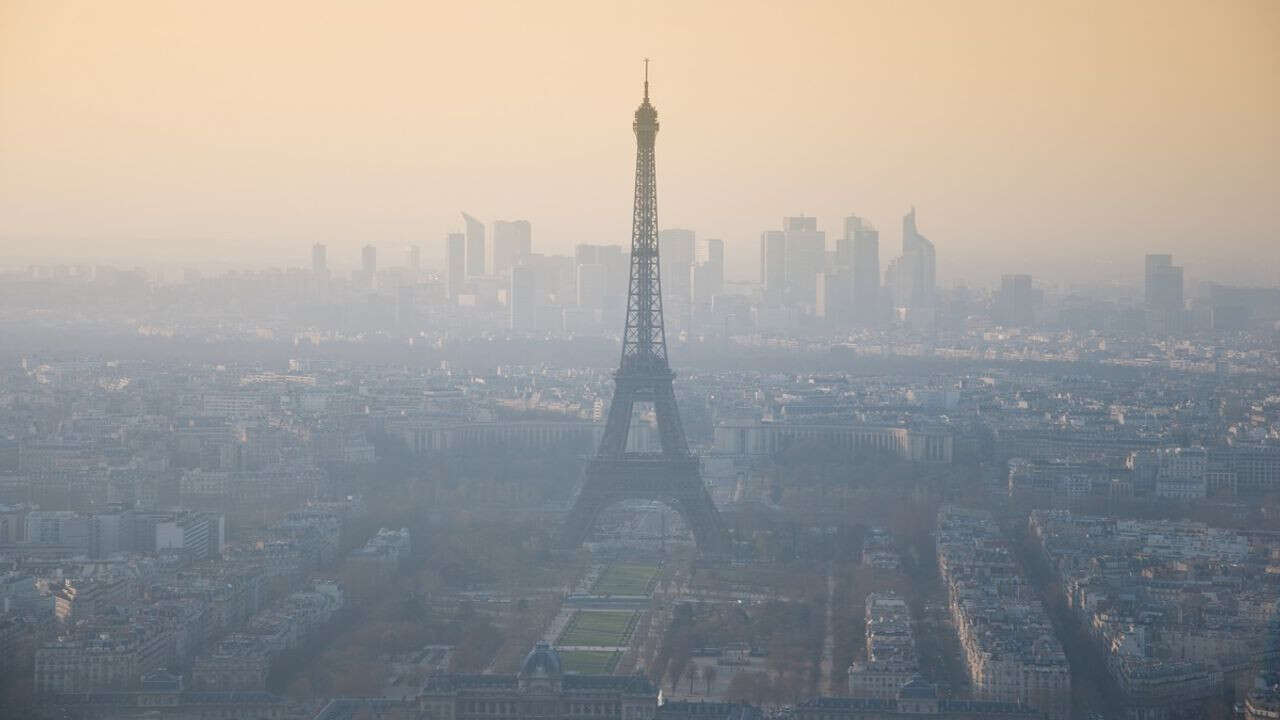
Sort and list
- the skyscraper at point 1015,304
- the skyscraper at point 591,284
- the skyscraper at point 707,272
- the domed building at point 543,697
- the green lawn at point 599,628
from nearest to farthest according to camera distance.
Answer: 1. the domed building at point 543,697
2. the green lawn at point 599,628
3. the skyscraper at point 1015,304
4. the skyscraper at point 591,284
5. the skyscraper at point 707,272

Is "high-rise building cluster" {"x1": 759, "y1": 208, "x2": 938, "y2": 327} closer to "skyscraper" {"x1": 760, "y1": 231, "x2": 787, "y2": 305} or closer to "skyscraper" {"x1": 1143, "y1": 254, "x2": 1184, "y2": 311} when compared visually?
"skyscraper" {"x1": 760, "y1": 231, "x2": 787, "y2": 305}

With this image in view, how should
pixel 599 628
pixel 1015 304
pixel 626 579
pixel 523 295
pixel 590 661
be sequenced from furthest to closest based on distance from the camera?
pixel 523 295 < pixel 1015 304 < pixel 626 579 < pixel 599 628 < pixel 590 661

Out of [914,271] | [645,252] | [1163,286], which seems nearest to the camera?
[645,252]

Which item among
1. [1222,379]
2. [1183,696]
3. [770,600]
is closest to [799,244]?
[1222,379]

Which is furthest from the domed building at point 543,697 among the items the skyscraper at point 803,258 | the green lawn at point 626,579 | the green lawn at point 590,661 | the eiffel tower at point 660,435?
the skyscraper at point 803,258

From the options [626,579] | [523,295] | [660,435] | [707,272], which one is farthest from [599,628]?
[707,272]

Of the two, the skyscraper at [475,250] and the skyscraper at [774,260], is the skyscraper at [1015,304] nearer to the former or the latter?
the skyscraper at [774,260]

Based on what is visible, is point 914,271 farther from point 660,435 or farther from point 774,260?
point 660,435
